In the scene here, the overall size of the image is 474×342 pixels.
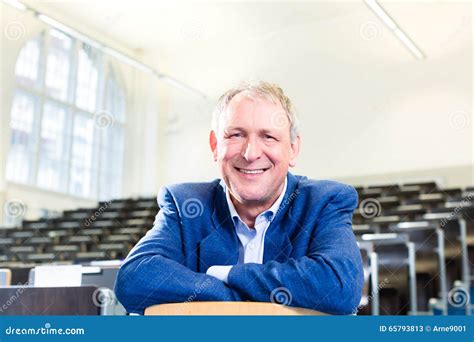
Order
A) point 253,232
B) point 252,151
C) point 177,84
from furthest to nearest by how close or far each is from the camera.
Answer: point 177,84
point 253,232
point 252,151

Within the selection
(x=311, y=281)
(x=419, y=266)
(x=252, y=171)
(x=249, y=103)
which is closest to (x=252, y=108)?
(x=249, y=103)

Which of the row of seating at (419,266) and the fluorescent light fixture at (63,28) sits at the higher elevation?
the fluorescent light fixture at (63,28)

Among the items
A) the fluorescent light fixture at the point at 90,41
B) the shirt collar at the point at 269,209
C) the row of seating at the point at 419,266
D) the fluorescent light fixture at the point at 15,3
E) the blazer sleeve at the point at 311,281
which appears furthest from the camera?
the fluorescent light fixture at the point at 90,41

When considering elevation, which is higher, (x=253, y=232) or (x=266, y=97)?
(x=266, y=97)

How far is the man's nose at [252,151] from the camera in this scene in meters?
1.39

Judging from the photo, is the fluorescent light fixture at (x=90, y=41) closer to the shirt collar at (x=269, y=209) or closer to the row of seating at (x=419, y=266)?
the row of seating at (x=419, y=266)

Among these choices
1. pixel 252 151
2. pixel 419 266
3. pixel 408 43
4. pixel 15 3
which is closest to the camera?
pixel 252 151

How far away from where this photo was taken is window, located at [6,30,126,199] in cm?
1001

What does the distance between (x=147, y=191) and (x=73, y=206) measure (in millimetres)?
1587

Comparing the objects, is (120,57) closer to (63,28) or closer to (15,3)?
(63,28)

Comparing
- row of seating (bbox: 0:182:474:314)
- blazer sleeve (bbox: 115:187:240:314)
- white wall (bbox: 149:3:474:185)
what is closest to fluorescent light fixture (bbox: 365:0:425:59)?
white wall (bbox: 149:3:474:185)

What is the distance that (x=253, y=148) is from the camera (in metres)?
1.39

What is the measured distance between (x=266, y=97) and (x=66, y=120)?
987 centimetres

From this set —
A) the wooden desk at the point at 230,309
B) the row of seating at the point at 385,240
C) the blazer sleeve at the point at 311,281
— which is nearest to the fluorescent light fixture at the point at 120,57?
the row of seating at the point at 385,240
